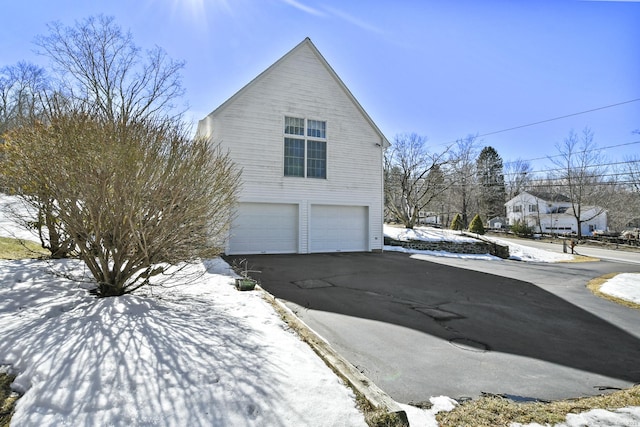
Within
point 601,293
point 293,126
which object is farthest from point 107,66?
point 601,293

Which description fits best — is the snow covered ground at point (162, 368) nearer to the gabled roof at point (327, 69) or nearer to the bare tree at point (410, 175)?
the gabled roof at point (327, 69)

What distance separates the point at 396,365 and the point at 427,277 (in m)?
6.33

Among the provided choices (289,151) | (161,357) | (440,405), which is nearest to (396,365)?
(440,405)

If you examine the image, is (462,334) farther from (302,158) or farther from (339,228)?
(302,158)

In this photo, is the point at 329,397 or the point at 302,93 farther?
the point at 302,93

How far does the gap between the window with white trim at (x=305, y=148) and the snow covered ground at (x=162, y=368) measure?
9.50m

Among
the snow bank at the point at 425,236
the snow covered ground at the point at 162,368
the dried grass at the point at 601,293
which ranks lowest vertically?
the dried grass at the point at 601,293

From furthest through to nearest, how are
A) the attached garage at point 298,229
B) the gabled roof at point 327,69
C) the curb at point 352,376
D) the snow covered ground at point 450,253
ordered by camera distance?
1. the snow covered ground at point 450,253
2. the attached garage at point 298,229
3. the gabled roof at point 327,69
4. the curb at point 352,376

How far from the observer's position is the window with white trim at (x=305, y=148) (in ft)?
45.2

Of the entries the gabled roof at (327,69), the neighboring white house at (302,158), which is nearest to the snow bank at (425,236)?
the neighboring white house at (302,158)

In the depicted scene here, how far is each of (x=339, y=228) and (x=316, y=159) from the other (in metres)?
3.18

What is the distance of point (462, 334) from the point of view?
5043 millimetres

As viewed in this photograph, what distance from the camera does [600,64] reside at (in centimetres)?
1180

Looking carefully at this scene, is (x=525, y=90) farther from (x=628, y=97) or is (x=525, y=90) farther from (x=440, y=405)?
(x=440, y=405)
